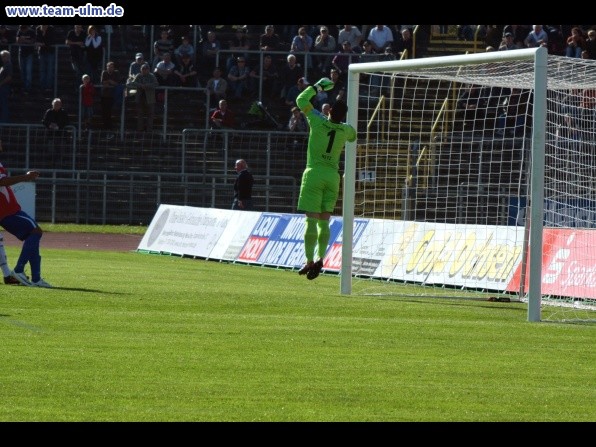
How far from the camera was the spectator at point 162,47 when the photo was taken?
137ft

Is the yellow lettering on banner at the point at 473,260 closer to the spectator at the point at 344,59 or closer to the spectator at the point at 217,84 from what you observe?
the spectator at the point at 344,59

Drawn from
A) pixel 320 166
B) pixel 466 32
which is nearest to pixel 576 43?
pixel 466 32

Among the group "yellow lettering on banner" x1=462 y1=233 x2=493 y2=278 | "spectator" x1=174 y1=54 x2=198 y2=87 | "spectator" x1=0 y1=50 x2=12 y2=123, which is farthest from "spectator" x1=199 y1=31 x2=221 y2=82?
"yellow lettering on banner" x1=462 y1=233 x2=493 y2=278

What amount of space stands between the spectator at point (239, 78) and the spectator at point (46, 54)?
562cm

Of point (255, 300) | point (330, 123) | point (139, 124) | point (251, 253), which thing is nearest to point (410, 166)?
point (251, 253)

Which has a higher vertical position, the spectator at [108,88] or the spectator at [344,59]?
the spectator at [344,59]

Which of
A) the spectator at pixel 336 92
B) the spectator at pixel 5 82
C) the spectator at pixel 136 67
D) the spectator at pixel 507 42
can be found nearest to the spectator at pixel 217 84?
the spectator at pixel 136 67

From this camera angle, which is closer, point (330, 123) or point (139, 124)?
point (330, 123)

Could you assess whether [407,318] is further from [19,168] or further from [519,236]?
[19,168]

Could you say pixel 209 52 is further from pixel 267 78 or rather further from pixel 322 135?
pixel 322 135

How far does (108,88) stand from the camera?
134ft

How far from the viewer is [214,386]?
10.0 meters

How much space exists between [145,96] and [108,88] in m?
1.21
